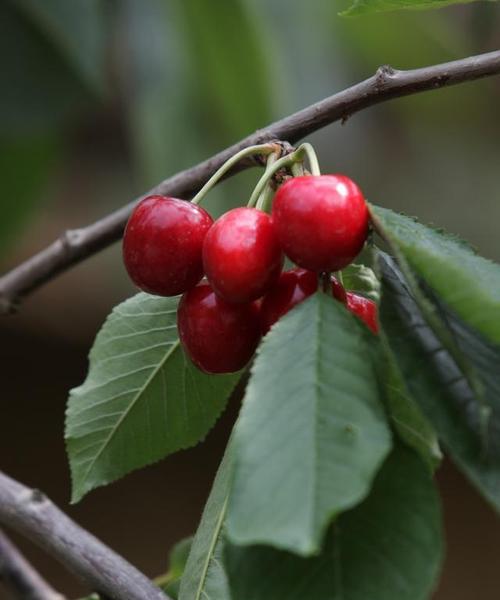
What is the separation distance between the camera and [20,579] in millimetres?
939

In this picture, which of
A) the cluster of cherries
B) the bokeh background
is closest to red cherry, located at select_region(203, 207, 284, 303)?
the cluster of cherries

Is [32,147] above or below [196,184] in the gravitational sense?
above

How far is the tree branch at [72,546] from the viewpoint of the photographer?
794 millimetres

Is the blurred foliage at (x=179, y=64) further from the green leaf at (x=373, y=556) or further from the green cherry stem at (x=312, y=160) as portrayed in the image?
the green leaf at (x=373, y=556)

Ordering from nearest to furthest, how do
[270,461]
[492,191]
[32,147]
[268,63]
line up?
[270,461]
[268,63]
[32,147]
[492,191]

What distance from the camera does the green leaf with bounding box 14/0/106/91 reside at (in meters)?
1.48

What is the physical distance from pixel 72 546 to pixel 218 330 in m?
0.28

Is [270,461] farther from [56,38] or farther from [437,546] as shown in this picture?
[56,38]

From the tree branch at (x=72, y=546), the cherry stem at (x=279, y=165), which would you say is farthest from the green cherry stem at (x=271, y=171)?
the tree branch at (x=72, y=546)

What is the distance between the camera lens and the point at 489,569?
3.06m

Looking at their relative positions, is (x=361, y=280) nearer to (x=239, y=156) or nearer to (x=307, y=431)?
(x=239, y=156)

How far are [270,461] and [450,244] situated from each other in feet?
0.72

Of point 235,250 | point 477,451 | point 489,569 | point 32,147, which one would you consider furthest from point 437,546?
point 489,569

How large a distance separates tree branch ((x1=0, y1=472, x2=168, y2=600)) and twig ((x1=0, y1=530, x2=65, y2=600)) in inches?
2.6
